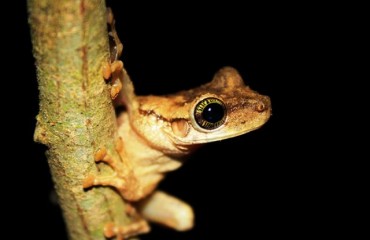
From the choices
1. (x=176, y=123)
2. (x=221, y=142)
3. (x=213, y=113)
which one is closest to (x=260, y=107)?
(x=213, y=113)

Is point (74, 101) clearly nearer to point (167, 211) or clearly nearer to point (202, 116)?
point (202, 116)

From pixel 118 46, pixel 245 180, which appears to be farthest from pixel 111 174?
pixel 245 180

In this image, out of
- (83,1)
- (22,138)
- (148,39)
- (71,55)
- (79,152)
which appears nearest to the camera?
(83,1)

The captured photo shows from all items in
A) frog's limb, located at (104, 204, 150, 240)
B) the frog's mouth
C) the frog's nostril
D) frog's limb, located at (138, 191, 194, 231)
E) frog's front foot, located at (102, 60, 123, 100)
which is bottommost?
frog's limb, located at (104, 204, 150, 240)

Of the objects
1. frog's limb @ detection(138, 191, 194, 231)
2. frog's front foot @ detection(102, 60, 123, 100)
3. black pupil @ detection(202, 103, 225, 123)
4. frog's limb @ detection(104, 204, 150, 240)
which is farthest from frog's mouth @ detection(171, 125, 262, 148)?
frog's limb @ detection(138, 191, 194, 231)

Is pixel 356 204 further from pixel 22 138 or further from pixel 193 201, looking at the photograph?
pixel 22 138

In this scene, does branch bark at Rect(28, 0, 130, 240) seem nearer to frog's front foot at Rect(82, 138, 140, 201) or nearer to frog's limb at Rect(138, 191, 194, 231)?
frog's front foot at Rect(82, 138, 140, 201)

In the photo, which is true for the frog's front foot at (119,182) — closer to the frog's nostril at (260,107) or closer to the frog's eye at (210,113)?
the frog's eye at (210,113)
